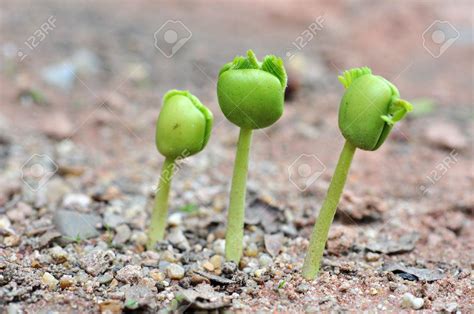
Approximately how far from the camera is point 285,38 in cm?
668

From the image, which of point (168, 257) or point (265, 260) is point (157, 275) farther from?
point (265, 260)

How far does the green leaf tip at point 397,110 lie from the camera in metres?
1.92

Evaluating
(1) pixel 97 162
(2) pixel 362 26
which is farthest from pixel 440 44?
(1) pixel 97 162

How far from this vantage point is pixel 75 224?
262 cm

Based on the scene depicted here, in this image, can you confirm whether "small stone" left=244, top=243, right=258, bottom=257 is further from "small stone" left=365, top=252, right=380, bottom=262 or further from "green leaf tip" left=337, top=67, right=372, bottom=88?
"green leaf tip" left=337, top=67, right=372, bottom=88

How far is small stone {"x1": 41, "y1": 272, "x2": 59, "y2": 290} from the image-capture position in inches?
83.6

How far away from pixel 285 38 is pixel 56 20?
7.80ft

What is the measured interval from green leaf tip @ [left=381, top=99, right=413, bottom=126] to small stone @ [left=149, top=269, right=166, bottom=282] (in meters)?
0.98

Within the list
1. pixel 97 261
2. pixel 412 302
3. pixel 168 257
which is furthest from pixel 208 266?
pixel 412 302
